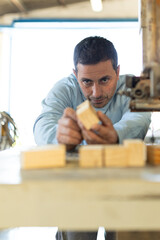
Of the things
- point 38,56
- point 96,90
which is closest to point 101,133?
point 96,90

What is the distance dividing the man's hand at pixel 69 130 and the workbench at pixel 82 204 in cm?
45

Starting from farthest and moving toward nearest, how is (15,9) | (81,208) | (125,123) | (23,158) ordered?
(15,9)
(125,123)
(23,158)
(81,208)

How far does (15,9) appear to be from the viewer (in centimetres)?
625

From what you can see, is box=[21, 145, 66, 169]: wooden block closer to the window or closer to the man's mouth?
the man's mouth

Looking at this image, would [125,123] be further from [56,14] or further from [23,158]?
[56,14]

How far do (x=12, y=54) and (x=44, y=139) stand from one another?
5373 millimetres

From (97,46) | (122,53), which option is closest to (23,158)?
(97,46)

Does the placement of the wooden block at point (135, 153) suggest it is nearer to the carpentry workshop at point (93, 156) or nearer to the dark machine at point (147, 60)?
the carpentry workshop at point (93, 156)

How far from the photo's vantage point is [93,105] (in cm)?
156

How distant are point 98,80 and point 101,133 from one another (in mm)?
452

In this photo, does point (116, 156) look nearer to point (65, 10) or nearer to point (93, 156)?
point (93, 156)

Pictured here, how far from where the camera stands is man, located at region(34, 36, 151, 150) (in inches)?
42.9

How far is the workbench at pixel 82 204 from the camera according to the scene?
1.91 feet

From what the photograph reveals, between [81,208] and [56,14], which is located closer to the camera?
[81,208]
